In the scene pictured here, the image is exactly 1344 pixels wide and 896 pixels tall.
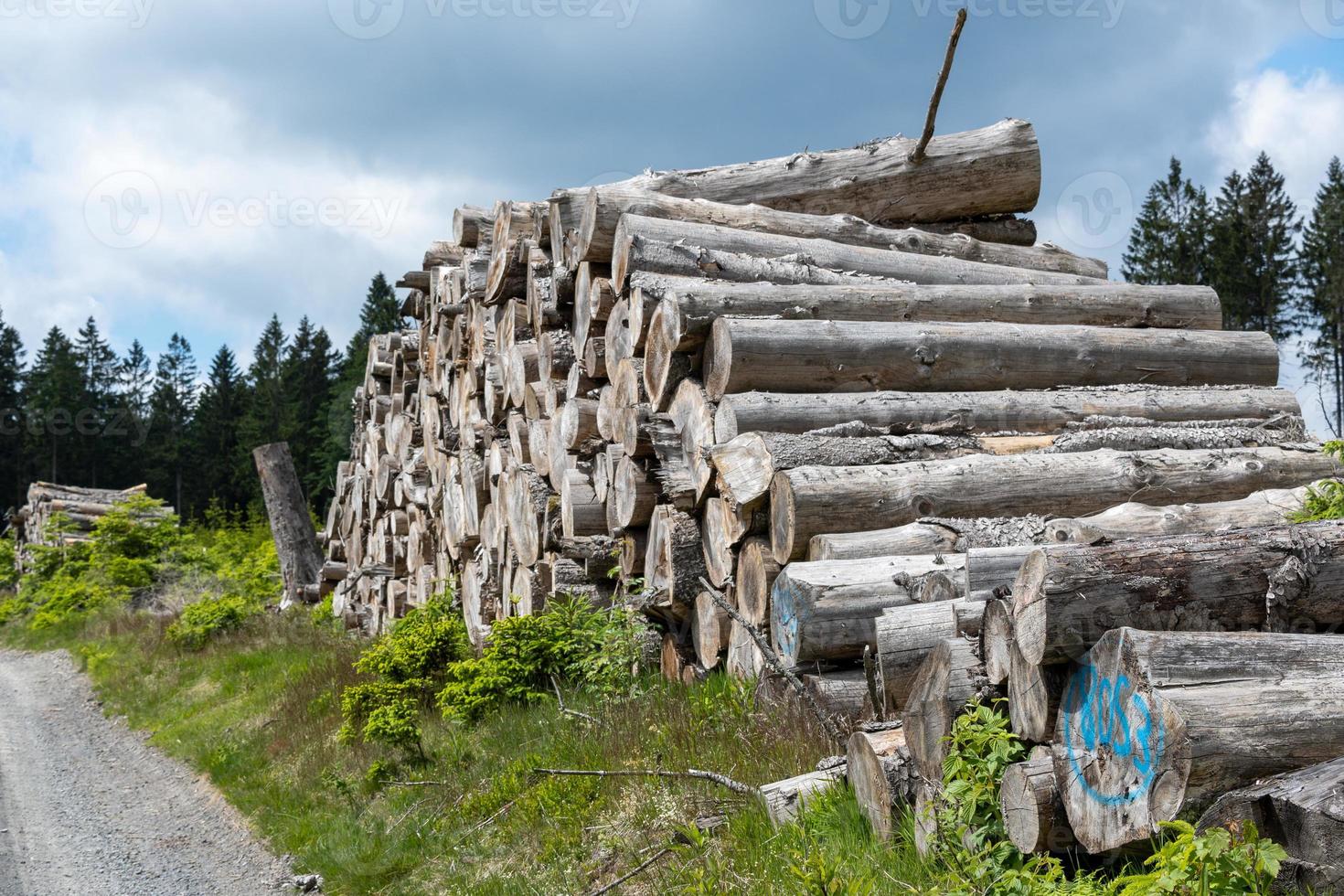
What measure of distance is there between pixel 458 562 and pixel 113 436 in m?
56.8

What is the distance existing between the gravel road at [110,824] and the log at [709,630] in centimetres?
267

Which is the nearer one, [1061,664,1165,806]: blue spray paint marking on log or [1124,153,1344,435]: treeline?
[1061,664,1165,806]: blue spray paint marking on log

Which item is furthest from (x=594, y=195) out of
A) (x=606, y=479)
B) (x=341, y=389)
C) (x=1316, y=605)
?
(x=341, y=389)

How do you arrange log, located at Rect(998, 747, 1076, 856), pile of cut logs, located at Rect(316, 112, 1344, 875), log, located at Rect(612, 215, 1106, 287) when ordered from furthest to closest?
1. log, located at Rect(612, 215, 1106, 287)
2. pile of cut logs, located at Rect(316, 112, 1344, 875)
3. log, located at Rect(998, 747, 1076, 856)

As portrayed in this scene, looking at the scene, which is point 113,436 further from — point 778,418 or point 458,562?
point 778,418

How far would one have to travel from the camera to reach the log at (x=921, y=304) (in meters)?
5.82

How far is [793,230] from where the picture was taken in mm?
8078

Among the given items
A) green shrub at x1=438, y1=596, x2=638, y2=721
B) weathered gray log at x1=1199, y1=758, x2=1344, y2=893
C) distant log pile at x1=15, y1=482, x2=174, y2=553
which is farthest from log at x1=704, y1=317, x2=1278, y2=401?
distant log pile at x1=15, y1=482, x2=174, y2=553

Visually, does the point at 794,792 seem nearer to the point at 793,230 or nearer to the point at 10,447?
the point at 793,230

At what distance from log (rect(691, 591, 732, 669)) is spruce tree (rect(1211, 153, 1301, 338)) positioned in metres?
36.2

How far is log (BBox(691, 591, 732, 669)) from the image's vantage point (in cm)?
560

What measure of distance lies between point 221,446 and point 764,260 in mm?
57874

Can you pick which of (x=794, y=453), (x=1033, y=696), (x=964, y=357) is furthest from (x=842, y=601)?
(x=964, y=357)

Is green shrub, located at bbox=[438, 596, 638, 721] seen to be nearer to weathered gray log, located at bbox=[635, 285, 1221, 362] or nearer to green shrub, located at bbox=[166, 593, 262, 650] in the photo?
weathered gray log, located at bbox=[635, 285, 1221, 362]
